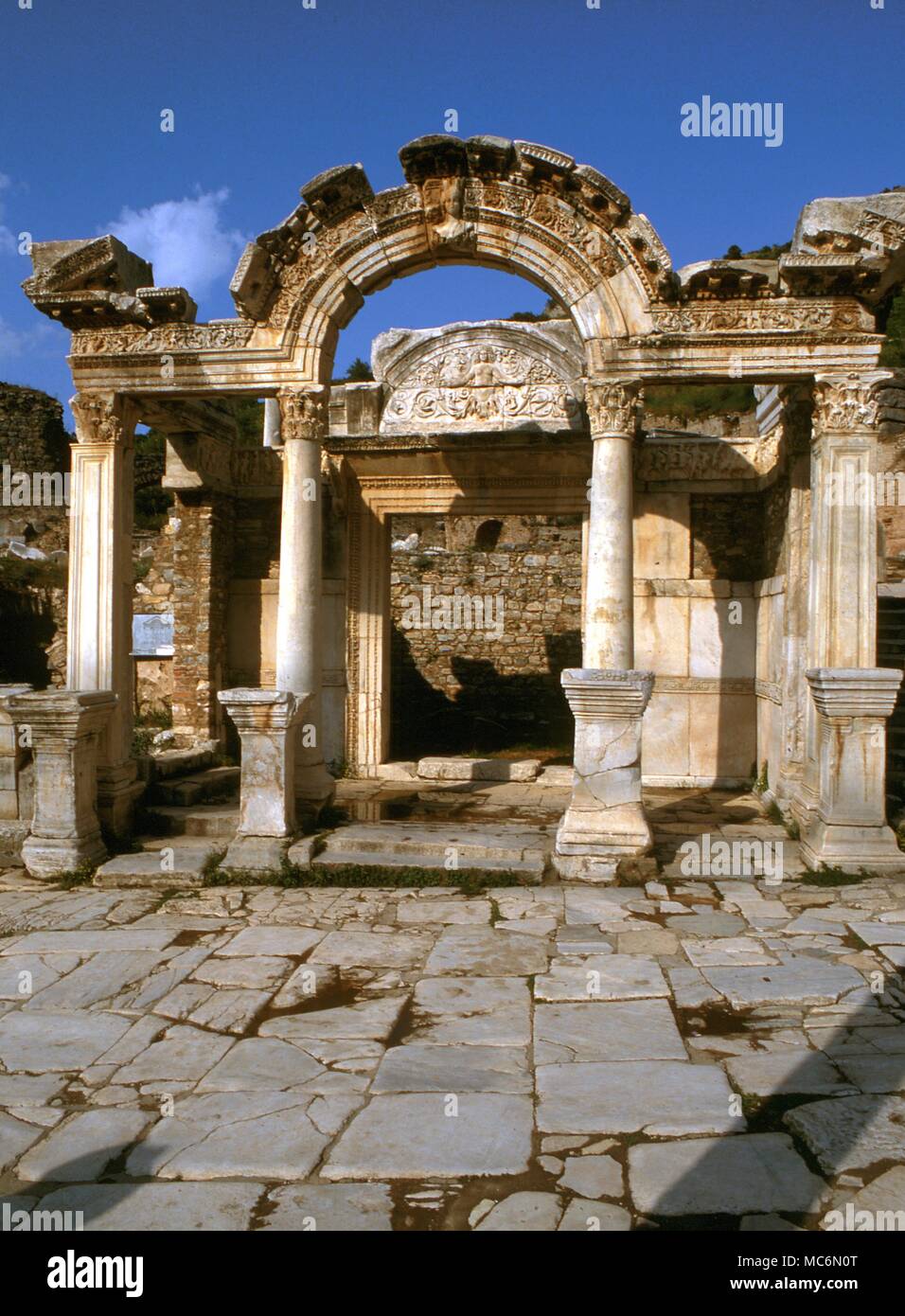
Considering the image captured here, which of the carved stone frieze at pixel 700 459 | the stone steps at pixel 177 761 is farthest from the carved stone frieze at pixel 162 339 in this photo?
the carved stone frieze at pixel 700 459

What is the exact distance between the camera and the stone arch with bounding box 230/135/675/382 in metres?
7.79

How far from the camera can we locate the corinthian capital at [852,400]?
778 centimetres

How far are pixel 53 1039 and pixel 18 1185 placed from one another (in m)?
1.31

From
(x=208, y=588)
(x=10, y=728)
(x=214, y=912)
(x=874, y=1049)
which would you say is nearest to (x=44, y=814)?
(x=10, y=728)

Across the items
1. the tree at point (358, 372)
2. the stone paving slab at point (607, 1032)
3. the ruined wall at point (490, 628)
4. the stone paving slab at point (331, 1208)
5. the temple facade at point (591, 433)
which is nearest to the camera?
the stone paving slab at point (331, 1208)

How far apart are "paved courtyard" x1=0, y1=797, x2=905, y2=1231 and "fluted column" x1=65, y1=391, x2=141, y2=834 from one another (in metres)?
1.94

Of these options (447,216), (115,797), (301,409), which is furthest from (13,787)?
(447,216)

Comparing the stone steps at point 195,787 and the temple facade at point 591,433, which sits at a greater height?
the temple facade at point 591,433

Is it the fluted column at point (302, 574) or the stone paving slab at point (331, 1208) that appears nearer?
the stone paving slab at point (331, 1208)

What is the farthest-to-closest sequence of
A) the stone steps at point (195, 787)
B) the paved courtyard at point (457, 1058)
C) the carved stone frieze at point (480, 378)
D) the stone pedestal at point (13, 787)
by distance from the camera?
the carved stone frieze at point (480, 378) → the stone steps at point (195, 787) → the stone pedestal at point (13, 787) → the paved courtyard at point (457, 1058)

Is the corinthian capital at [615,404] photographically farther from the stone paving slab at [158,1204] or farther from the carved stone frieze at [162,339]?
the stone paving slab at [158,1204]

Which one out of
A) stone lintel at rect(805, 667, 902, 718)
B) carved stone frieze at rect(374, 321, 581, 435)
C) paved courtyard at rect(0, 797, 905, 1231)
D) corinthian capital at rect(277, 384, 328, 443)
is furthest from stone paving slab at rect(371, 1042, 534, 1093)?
carved stone frieze at rect(374, 321, 581, 435)

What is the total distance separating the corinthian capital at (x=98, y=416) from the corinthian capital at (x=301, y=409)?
4.71 feet

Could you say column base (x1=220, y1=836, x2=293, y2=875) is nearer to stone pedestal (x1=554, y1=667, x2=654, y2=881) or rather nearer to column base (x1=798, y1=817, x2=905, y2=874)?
stone pedestal (x1=554, y1=667, x2=654, y2=881)
